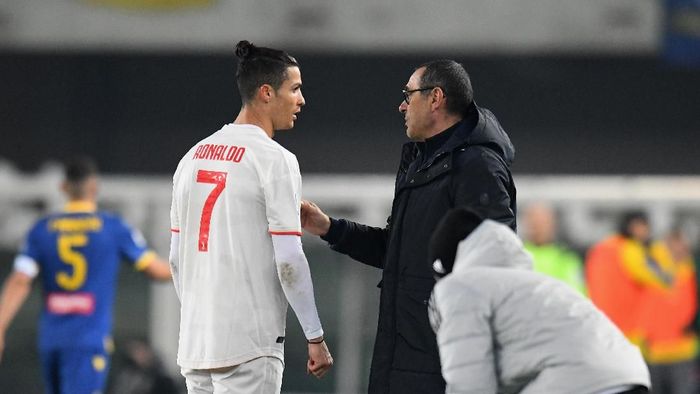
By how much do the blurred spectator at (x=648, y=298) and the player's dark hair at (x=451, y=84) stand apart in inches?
240

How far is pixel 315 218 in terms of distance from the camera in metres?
5.26

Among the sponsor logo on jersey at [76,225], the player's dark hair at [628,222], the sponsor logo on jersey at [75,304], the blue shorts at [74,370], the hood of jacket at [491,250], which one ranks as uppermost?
the player's dark hair at [628,222]

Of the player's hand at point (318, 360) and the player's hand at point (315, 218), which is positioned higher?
the player's hand at point (315, 218)

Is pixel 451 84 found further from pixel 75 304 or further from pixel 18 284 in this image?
pixel 18 284

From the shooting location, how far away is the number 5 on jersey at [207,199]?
476 centimetres

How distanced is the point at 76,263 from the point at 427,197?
3979 mm

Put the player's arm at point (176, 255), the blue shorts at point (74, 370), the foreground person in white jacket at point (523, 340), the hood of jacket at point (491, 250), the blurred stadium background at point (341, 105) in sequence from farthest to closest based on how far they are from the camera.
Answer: the blurred stadium background at point (341, 105) < the blue shorts at point (74, 370) < the player's arm at point (176, 255) < the hood of jacket at point (491, 250) < the foreground person in white jacket at point (523, 340)

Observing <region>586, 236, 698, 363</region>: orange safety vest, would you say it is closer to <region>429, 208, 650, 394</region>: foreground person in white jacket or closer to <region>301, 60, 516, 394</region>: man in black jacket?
<region>301, 60, 516, 394</region>: man in black jacket

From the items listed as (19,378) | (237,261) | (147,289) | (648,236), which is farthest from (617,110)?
(237,261)

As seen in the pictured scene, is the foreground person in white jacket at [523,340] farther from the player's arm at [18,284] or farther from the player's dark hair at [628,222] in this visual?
the player's dark hair at [628,222]

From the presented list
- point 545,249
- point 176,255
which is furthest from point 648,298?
point 176,255

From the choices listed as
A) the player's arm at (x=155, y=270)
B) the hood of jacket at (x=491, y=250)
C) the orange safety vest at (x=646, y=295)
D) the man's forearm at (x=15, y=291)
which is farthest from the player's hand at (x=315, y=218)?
the orange safety vest at (x=646, y=295)

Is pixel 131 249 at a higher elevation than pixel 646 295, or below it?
higher

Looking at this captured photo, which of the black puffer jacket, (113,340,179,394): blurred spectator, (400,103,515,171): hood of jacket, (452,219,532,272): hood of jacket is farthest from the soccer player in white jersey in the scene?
(113,340,179,394): blurred spectator
